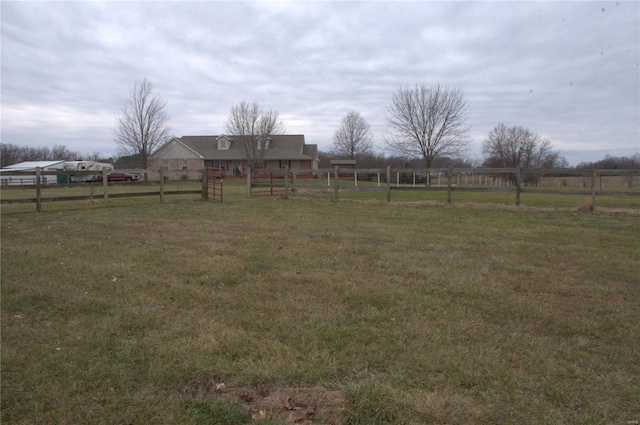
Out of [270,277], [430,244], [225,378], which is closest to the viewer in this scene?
[225,378]

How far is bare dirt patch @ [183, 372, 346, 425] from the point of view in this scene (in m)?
2.41

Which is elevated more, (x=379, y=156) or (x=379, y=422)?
(x=379, y=156)

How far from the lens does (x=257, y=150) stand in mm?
49688

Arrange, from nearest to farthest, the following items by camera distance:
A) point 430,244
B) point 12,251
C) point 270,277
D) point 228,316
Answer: point 228,316 < point 270,277 < point 12,251 < point 430,244

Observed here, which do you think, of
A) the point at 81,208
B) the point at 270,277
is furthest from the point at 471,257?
the point at 81,208

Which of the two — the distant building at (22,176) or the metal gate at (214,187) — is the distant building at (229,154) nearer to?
the distant building at (22,176)

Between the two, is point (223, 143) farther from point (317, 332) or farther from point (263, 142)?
point (317, 332)

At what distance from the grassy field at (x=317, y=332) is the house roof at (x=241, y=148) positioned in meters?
44.5

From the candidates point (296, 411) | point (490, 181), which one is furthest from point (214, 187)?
point (490, 181)

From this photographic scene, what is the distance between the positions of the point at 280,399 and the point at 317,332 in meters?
1.00

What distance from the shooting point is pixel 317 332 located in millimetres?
3547

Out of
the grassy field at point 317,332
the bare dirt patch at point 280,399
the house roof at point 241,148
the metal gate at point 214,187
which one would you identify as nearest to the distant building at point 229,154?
the house roof at point 241,148

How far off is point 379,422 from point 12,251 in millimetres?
6385

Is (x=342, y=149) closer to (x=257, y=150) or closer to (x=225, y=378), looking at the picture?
(x=257, y=150)
